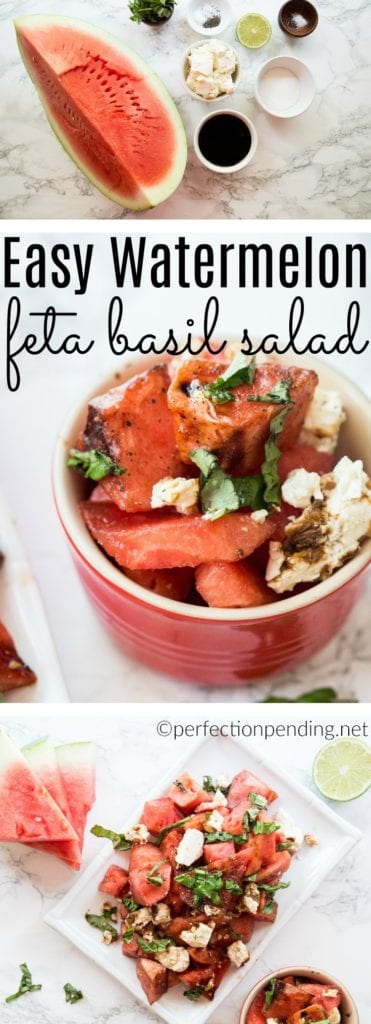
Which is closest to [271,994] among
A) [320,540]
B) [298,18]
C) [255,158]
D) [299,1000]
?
[299,1000]

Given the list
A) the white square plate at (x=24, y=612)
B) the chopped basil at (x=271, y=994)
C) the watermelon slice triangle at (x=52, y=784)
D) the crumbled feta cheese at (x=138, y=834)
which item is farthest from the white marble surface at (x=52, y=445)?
the chopped basil at (x=271, y=994)

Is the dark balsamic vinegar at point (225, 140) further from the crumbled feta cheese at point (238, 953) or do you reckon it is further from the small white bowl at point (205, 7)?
the crumbled feta cheese at point (238, 953)

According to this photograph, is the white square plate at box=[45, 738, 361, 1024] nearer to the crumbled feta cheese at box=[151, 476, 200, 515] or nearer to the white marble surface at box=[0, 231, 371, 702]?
the white marble surface at box=[0, 231, 371, 702]

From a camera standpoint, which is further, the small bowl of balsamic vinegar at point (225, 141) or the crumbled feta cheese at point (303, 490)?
the small bowl of balsamic vinegar at point (225, 141)

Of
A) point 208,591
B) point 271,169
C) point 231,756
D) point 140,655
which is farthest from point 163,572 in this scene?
point 271,169

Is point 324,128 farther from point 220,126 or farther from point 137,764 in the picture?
point 137,764

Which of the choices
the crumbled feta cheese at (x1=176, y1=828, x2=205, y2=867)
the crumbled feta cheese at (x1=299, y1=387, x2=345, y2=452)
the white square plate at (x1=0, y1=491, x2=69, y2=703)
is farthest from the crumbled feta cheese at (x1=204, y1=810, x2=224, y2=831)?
the crumbled feta cheese at (x1=299, y1=387, x2=345, y2=452)
